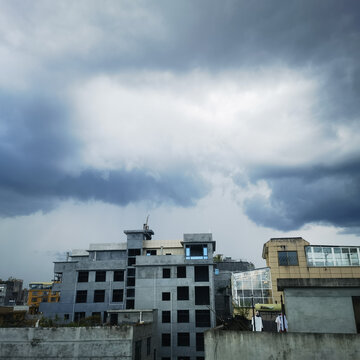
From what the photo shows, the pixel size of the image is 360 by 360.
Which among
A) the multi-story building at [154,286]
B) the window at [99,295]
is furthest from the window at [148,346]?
the window at [99,295]

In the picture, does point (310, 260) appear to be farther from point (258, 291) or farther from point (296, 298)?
point (296, 298)

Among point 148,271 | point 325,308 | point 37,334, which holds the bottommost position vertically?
point 37,334

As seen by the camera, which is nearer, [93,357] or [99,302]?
[93,357]

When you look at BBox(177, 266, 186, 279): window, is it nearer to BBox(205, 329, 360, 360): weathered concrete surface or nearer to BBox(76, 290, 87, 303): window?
BBox(76, 290, 87, 303): window

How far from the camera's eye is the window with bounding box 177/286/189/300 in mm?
47000

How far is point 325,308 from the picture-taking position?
51.3ft

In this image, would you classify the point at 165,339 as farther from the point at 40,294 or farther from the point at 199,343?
the point at 40,294

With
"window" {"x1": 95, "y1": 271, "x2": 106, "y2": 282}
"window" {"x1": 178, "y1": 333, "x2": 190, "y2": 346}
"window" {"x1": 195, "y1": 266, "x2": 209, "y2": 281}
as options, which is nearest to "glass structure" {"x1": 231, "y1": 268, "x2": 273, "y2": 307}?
"window" {"x1": 195, "y1": 266, "x2": 209, "y2": 281}

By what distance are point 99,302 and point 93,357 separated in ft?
74.8

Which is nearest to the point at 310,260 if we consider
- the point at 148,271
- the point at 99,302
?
the point at 148,271

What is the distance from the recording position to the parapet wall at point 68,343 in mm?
29672

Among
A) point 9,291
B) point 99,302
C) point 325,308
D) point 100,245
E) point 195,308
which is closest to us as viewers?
point 325,308

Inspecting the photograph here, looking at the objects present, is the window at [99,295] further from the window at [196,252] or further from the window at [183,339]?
the window at [196,252]

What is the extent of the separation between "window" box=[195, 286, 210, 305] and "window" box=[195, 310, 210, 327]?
47.7 inches
